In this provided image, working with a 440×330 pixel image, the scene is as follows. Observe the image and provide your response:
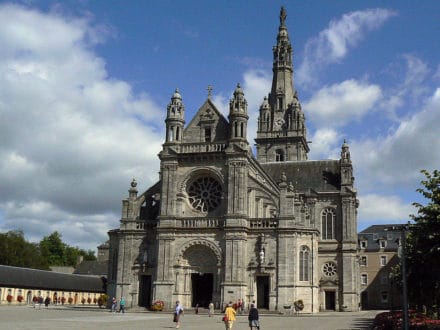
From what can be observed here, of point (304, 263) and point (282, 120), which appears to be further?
point (282, 120)

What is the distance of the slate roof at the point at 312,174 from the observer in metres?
64.2

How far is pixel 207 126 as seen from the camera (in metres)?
55.3

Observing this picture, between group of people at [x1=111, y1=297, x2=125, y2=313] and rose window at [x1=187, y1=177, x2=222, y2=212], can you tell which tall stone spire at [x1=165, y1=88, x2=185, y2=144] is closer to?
rose window at [x1=187, y1=177, x2=222, y2=212]

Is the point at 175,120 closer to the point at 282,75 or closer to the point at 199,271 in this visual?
the point at 199,271

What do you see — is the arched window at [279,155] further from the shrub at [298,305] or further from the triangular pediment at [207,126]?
the shrub at [298,305]

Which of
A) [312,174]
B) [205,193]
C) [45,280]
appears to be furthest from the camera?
[45,280]

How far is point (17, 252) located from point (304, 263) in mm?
53414

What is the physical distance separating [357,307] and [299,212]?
1440 cm

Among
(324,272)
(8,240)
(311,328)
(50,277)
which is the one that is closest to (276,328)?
(311,328)

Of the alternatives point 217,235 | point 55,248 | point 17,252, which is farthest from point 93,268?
point 217,235

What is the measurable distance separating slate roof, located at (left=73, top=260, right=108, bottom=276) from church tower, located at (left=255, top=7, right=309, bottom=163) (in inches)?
1427

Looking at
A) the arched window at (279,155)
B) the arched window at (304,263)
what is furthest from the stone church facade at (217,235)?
the arched window at (279,155)

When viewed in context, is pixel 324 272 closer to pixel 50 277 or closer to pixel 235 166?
pixel 235 166

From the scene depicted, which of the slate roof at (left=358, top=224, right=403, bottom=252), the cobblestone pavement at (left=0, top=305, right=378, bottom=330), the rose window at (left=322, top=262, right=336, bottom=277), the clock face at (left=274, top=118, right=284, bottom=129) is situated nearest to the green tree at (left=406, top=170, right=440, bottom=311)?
the cobblestone pavement at (left=0, top=305, right=378, bottom=330)
